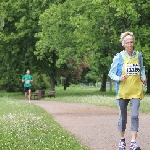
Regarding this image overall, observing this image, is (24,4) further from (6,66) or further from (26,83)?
(26,83)

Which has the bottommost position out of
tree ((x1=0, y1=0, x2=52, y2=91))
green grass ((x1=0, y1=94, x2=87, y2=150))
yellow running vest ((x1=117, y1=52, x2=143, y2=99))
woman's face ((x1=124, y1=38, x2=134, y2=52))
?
green grass ((x1=0, y1=94, x2=87, y2=150))

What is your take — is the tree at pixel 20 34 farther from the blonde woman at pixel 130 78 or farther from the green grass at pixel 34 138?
the blonde woman at pixel 130 78

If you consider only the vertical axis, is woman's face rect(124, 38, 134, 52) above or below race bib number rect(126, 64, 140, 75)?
above

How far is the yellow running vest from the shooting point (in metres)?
8.06

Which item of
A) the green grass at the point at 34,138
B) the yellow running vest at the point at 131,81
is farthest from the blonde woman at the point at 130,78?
the green grass at the point at 34,138

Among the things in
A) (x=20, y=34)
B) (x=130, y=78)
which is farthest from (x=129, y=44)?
(x=20, y=34)

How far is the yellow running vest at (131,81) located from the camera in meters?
8.06

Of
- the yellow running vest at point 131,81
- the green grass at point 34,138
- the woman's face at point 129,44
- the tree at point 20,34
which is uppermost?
the tree at point 20,34

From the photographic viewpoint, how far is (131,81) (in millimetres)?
8070

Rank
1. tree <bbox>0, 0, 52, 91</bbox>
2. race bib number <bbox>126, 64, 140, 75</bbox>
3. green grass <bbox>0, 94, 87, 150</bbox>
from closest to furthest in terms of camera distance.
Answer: race bib number <bbox>126, 64, 140, 75</bbox> < green grass <bbox>0, 94, 87, 150</bbox> < tree <bbox>0, 0, 52, 91</bbox>

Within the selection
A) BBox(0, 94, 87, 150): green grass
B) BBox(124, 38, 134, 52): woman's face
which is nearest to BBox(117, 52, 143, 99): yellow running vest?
BBox(124, 38, 134, 52): woman's face

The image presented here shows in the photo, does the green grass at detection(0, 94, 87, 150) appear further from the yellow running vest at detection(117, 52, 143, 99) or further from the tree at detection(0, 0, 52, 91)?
the tree at detection(0, 0, 52, 91)

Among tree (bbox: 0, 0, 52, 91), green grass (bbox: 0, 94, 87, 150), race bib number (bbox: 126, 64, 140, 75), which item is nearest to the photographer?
race bib number (bbox: 126, 64, 140, 75)

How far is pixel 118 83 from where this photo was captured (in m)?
8.19
